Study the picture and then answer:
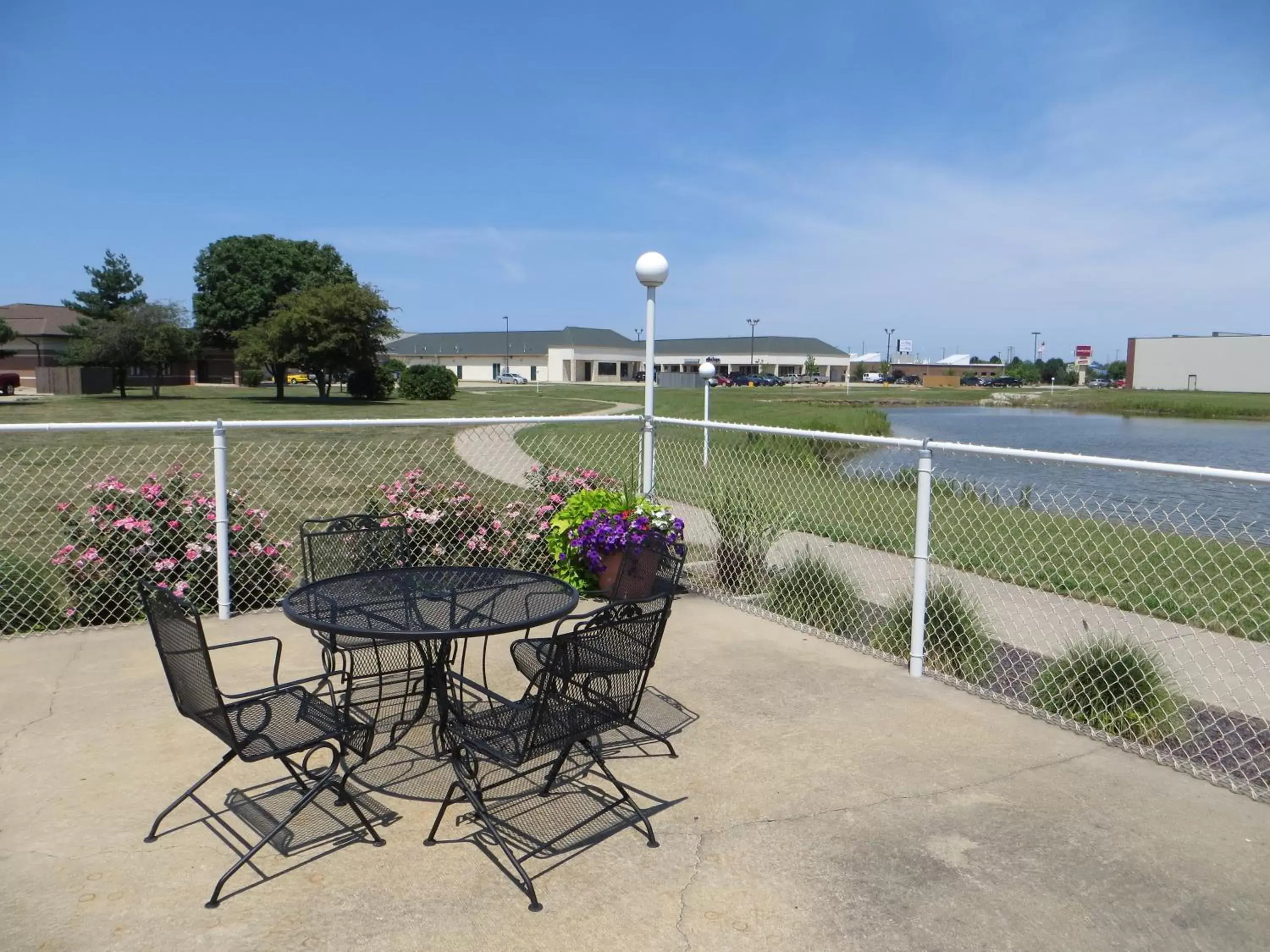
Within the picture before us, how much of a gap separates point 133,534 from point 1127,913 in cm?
591

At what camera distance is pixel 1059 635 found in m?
6.14

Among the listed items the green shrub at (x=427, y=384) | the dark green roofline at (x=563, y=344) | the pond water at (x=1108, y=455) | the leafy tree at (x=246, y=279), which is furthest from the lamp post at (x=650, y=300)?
the dark green roofline at (x=563, y=344)

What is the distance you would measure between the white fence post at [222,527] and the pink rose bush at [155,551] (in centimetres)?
18

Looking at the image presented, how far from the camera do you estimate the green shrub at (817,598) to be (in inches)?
245

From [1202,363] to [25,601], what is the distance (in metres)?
96.7

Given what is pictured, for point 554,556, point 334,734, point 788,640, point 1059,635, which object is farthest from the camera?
point 554,556

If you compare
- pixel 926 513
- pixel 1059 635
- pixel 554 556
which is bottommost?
pixel 1059 635

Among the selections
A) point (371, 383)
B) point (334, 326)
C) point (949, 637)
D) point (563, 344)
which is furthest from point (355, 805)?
point (563, 344)

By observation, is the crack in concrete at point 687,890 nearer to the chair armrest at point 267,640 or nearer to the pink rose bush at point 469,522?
the chair armrest at point 267,640

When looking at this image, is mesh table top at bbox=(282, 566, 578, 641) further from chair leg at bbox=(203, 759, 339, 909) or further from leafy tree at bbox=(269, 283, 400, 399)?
leafy tree at bbox=(269, 283, 400, 399)

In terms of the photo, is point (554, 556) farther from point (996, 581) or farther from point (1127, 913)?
point (1127, 913)

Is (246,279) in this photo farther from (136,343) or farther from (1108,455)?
(1108,455)

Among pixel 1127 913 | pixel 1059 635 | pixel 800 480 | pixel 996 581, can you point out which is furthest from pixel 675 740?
pixel 800 480

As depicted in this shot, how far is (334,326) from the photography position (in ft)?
124
